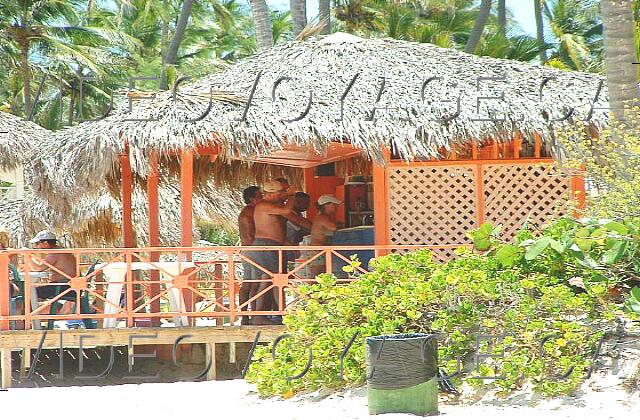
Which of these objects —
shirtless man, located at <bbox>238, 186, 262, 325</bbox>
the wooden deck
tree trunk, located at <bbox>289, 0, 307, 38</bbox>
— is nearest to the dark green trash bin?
the wooden deck

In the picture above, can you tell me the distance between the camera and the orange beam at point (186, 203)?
36.1 feet

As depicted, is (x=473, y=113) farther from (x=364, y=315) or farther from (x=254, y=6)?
(x=254, y=6)

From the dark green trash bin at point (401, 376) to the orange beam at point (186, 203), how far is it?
390 cm

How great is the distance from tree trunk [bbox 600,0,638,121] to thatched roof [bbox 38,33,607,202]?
0.89 metres

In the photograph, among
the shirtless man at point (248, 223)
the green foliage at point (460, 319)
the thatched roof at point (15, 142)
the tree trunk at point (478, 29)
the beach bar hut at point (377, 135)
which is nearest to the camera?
the green foliage at point (460, 319)

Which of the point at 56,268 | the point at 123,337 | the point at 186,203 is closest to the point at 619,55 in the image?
the point at 186,203

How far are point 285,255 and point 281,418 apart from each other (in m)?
3.61

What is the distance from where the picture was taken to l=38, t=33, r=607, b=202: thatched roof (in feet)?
35.4

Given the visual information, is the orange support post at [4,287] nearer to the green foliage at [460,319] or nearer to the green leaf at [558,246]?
the green foliage at [460,319]

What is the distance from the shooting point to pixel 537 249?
8297mm

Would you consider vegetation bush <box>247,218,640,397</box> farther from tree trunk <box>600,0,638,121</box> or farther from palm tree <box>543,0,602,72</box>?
palm tree <box>543,0,602,72</box>

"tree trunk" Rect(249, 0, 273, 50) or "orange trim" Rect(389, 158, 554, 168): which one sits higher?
"tree trunk" Rect(249, 0, 273, 50)

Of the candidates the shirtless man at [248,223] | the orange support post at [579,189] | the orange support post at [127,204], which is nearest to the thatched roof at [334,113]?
the orange support post at [579,189]

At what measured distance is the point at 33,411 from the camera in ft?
27.8
